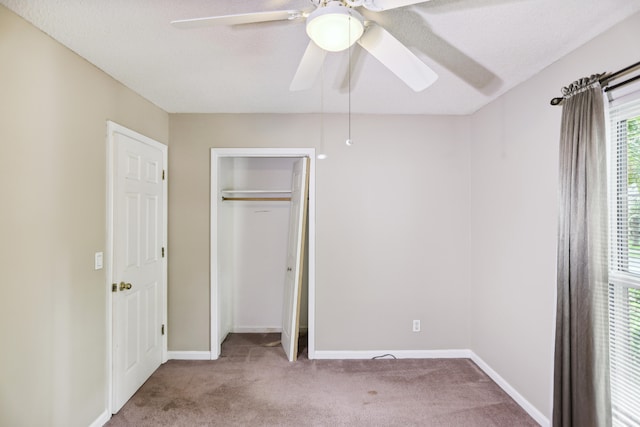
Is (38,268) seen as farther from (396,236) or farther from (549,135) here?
A: (549,135)

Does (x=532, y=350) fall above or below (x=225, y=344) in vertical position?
above

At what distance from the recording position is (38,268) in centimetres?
179

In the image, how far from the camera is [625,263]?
5.74 feet

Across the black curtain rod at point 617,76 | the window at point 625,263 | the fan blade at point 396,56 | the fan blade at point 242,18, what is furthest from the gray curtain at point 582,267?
the fan blade at point 242,18

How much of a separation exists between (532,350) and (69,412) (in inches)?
122

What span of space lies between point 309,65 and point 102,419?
272cm

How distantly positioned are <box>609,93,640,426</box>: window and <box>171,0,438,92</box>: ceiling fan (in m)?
1.15

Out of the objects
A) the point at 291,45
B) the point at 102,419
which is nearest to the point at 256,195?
the point at 291,45

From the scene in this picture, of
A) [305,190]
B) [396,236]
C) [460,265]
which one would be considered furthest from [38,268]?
[460,265]

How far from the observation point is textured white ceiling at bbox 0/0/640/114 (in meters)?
1.60

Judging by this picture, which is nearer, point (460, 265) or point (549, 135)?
point (549, 135)

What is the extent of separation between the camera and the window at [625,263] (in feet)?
5.51

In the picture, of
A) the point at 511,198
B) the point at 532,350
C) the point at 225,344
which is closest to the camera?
the point at 532,350

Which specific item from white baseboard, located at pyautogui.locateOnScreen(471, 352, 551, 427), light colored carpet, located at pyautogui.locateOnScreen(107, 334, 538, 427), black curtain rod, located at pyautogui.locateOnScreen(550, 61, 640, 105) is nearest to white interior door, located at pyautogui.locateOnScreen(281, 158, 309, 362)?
light colored carpet, located at pyautogui.locateOnScreen(107, 334, 538, 427)
